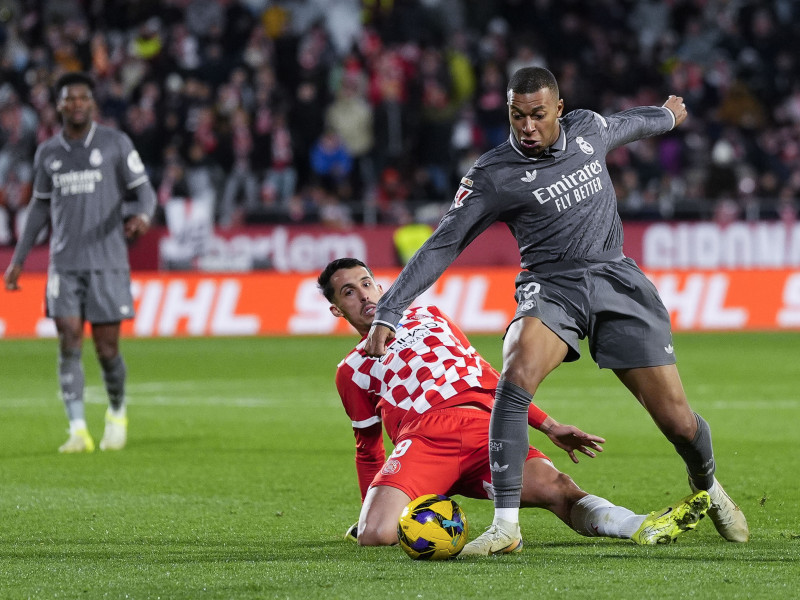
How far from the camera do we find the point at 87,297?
9.38 meters

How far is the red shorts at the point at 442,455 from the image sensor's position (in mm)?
5746

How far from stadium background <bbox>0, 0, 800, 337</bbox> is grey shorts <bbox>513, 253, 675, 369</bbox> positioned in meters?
11.9

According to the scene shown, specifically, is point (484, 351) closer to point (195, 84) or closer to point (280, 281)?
point (280, 281)

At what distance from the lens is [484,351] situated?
15.5 m

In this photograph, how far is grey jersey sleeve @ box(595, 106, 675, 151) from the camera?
19.1ft

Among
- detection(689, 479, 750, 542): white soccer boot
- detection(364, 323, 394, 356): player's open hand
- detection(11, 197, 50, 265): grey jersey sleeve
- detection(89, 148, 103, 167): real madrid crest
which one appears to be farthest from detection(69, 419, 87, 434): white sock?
detection(689, 479, 750, 542): white soccer boot

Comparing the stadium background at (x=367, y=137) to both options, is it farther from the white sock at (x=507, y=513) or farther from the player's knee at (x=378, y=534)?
the white sock at (x=507, y=513)

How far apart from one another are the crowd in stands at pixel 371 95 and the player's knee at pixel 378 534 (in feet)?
46.4

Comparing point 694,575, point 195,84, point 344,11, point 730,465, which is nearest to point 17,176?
point 195,84

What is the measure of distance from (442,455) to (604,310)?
37.2 inches

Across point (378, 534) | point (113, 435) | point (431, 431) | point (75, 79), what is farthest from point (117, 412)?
point (378, 534)

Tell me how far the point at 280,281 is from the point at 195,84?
4038 mm

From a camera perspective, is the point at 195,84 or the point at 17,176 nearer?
the point at 17,176

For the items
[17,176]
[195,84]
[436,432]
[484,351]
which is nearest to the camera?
[436,432]
